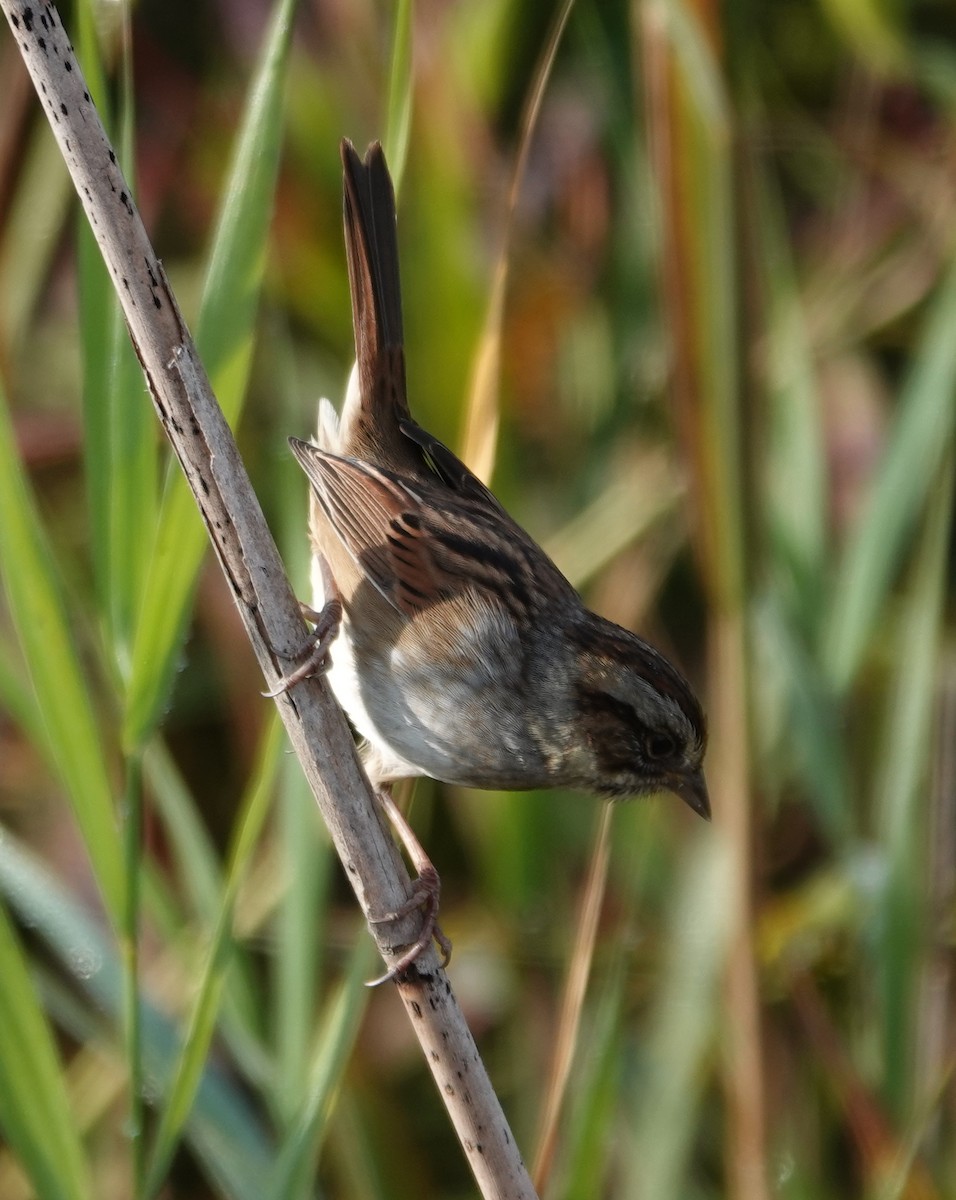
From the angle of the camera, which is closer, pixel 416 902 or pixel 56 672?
pixel 56 672

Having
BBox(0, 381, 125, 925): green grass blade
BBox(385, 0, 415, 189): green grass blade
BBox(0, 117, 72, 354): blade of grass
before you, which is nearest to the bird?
BBox(385, 0, 415, 189): green grass blade

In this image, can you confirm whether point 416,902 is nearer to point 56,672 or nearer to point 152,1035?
point 152,1035

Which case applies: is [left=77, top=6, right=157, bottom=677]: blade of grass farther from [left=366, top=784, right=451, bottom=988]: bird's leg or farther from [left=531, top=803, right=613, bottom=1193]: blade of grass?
[left=531, top=803, right=613, bottom=1193]: blade of grass

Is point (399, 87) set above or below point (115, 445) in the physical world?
above

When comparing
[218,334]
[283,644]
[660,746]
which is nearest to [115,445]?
[218,334]

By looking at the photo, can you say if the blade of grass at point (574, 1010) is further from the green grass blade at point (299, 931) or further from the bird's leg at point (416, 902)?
the green grass blade at point (299, 931)

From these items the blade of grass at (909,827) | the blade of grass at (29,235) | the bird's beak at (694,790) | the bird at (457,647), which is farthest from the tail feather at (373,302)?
the blade of grass at (29,235)
